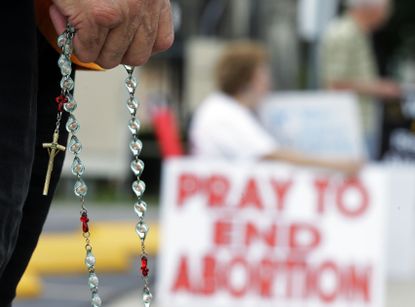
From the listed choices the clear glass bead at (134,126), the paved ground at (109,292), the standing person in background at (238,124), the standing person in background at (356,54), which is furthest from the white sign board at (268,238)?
the clear glass bead at (134,126)

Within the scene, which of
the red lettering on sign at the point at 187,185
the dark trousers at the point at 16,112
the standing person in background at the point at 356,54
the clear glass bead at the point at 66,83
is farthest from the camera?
the standing person in background at the point at 356,54

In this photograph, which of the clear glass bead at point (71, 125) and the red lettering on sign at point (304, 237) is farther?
the red lettering on sign at point (304, 237)

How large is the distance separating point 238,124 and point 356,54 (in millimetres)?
1728

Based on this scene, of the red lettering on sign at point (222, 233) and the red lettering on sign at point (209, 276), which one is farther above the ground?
the red lettering on sign at point (222, 233)

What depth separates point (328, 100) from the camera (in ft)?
25.7

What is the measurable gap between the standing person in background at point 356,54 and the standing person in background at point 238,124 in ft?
3.82

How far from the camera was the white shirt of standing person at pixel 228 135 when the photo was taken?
6.56 meters

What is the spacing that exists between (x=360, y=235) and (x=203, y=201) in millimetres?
824

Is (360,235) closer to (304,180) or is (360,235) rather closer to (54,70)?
(304,180)

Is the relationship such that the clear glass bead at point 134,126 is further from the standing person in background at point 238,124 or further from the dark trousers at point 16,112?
the standing person in background at point 238,124

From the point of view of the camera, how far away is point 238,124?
21.6ft

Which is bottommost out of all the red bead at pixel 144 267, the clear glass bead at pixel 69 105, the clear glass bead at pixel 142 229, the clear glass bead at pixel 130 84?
the red bead at pixel 144 267

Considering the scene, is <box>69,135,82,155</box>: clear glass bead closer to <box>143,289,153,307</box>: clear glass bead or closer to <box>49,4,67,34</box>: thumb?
<box>49,4,67,34</box>: thumb

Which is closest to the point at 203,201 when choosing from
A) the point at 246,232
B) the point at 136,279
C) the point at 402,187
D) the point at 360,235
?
the point at 246,232
